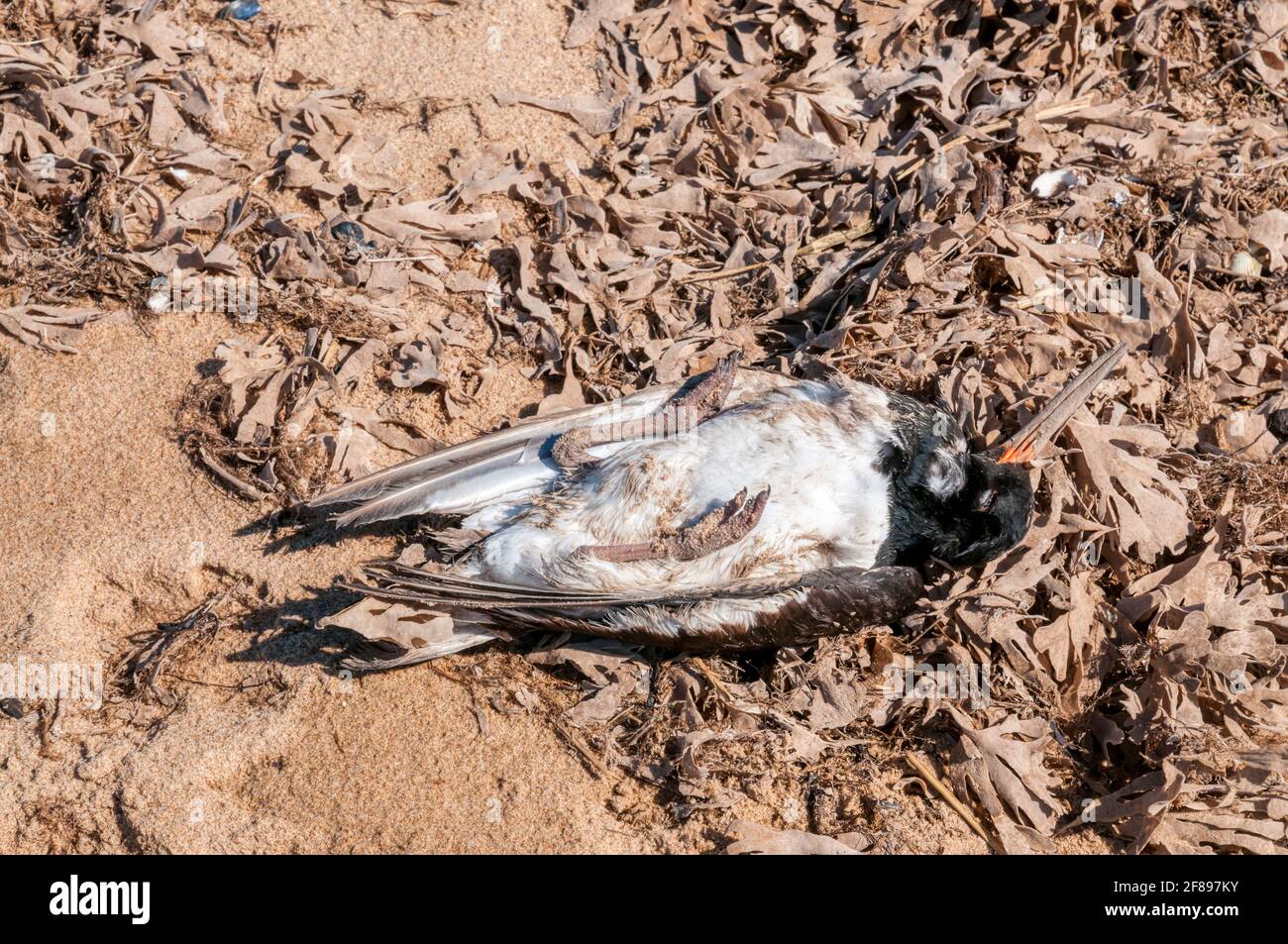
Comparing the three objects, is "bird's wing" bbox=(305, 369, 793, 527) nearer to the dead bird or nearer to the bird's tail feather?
the dead bird

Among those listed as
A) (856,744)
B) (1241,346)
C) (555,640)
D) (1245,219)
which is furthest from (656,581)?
(1245,219)

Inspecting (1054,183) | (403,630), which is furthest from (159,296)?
(1054,183)

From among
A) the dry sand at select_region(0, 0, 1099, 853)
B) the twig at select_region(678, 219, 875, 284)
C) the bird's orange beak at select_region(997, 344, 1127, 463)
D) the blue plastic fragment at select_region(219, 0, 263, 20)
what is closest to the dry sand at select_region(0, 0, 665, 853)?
the dry sand at select_region(0, 0, 1099, 853)

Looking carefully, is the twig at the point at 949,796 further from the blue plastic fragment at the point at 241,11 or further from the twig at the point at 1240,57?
the blue plastic fragment at the point at 241,11

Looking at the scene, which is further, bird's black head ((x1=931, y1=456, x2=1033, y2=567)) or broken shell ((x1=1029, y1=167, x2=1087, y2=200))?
broken shell ((x1=1029, y1=167, x2=1087, y2=200))

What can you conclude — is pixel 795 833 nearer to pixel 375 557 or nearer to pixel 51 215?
pixel 375 557

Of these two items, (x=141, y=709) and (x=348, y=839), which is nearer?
(x=348, y=839)
